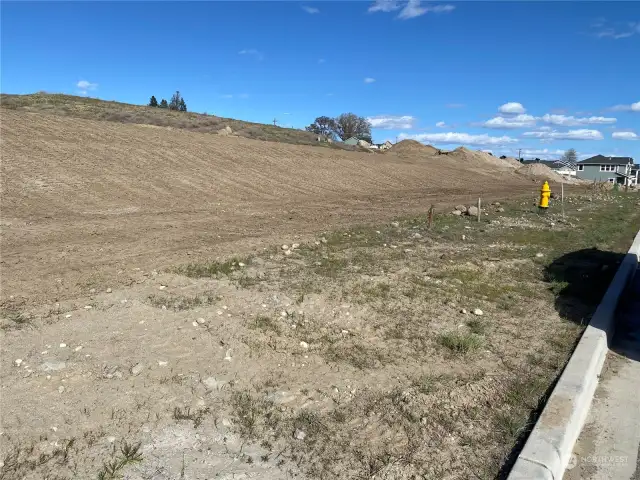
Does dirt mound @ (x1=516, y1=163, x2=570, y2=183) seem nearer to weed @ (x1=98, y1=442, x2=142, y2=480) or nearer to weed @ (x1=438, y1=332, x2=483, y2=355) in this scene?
weed @ (x1=438, y1=332, x2=483, y2=355)

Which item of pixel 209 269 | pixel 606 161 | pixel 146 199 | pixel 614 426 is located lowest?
pixel 614 426

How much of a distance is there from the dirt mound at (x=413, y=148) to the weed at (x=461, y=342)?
5418 cm

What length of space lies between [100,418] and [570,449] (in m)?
3.29

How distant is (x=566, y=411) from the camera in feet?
12.1

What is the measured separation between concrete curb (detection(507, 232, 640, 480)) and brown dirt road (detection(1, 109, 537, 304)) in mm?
5134

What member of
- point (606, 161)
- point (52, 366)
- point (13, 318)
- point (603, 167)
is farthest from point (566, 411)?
point (606, 161)

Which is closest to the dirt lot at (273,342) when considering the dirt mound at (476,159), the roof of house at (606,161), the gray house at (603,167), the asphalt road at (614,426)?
the asphalt road at (614,426)

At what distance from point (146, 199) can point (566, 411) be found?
42.8 ft

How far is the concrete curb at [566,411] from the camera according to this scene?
309 centimetres

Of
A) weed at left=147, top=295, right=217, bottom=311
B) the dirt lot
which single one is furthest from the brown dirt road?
weed at left=147, top=295, right=217, bottom=311

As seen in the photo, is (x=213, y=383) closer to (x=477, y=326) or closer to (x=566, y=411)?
(x=566, y=411)

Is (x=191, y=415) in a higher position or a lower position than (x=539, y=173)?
lower

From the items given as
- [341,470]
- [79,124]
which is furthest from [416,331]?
[79,124]

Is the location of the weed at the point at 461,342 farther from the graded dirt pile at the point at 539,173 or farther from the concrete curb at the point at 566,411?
the graded dirt pile at the point at 539,173
